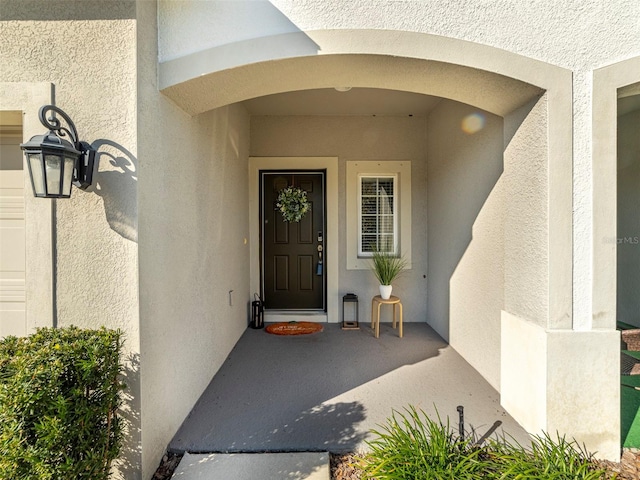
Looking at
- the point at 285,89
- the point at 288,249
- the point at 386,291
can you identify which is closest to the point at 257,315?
the point at 288,249

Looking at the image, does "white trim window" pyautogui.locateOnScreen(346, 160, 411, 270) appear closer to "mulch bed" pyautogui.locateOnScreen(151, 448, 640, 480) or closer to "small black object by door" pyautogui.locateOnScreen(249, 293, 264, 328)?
"small black object by door" pyautogui.locateOnScreen(249, 293, 264, 328)

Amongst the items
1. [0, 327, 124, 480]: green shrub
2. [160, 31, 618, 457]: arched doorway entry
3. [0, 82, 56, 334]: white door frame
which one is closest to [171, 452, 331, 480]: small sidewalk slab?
[0, 327, 124, 480]: green shrub

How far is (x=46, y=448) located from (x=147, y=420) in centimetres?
55

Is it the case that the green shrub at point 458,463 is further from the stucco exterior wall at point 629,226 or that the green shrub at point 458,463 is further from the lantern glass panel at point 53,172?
the stucco exterior wall at point 629,226

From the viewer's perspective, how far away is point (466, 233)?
331 centimetres

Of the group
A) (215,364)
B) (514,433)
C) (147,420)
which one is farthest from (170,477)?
(514,433)

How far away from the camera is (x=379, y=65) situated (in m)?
2.04

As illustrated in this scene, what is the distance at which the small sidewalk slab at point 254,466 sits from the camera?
1782 mm

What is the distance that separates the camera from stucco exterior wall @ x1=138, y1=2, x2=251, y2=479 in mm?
1825

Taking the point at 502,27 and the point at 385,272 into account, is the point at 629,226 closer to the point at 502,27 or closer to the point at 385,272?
the point at 385,272

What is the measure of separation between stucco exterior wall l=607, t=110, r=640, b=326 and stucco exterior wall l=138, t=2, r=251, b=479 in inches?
173

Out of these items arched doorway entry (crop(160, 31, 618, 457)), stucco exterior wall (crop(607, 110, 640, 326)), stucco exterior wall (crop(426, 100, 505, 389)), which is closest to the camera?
arched doorway entry (crop(160, 31, 618, 457))

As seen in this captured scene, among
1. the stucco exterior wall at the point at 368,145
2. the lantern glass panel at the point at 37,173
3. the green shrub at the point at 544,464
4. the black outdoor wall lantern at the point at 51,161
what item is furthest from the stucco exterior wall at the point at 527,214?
the lantern glass panel at the point at 37,173

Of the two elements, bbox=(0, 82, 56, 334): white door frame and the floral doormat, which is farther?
the floral doormat
